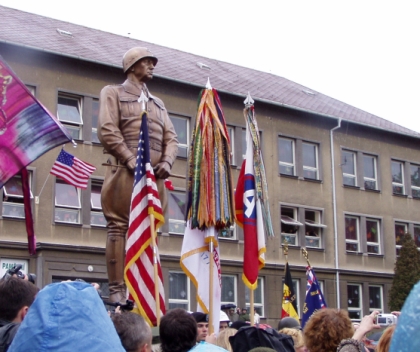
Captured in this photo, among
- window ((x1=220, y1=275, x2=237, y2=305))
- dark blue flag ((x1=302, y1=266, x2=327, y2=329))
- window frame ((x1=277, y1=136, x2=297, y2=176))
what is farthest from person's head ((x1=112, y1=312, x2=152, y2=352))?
window frame ((x1=277, y1=136, x2=297, y2=176))

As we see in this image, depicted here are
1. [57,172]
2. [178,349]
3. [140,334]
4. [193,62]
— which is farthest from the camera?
[193,62]

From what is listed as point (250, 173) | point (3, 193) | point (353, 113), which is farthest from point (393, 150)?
point (250, 173)

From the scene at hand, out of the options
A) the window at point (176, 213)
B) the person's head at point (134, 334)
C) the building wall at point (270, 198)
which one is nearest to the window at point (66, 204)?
the building wall at point (270, 198)

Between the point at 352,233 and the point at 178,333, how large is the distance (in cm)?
3396

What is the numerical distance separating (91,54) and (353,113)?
48.5 feet

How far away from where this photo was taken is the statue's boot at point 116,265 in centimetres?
891

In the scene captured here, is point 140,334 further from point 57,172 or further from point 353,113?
point 353,113

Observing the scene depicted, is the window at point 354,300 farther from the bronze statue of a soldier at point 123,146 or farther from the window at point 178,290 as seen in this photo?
the bronze statue of a soldier at point 123,146

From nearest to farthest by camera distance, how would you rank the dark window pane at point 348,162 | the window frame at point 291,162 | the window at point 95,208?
the window at point 95,208
the window frame at point 291,162
the dark window pane at point 348,162

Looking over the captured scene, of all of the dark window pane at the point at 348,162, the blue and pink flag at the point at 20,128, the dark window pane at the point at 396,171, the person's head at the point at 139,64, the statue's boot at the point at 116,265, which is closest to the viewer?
the blue and pink flag at the point at 20,128

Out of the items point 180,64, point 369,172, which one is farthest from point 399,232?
point 180,64

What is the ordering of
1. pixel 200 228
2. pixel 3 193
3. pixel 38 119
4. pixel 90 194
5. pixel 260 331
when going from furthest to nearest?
pixel 90 194 → pixel 3 193 → pixel 200 228 → pixel 38 119 → pixel 260 331

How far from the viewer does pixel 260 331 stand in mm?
5934

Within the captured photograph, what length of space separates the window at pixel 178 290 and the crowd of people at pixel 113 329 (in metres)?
24.1
